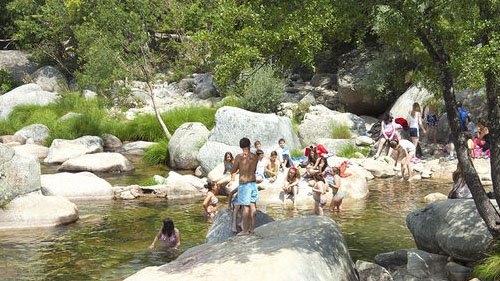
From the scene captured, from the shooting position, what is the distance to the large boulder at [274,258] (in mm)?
6559

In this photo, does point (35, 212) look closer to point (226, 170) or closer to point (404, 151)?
point (226, 170)

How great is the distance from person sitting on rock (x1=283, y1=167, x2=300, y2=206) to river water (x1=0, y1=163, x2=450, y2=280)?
576mm

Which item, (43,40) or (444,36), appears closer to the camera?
(444,36)

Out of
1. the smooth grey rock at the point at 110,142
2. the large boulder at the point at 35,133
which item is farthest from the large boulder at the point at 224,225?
the large boulder at the point at 35,133

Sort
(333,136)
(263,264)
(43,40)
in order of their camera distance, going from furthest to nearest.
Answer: (43,40) → (333,136) → (263,264)

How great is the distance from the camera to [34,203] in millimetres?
13023

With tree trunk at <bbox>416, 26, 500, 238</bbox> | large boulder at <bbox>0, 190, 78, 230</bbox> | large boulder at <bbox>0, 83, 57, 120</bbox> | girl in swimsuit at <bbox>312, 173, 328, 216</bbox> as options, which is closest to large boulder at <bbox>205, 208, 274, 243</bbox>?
girl in swimsuit at <bbox>312, 173, 328, 216</bbox>

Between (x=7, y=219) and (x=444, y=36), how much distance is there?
10219 millimetres

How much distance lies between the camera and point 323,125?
74.2ft

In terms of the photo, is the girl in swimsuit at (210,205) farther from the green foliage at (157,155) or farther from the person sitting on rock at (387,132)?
the green foliage at (157,155)

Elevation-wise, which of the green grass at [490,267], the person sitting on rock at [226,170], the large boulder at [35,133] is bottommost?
the green grass at [490,267]

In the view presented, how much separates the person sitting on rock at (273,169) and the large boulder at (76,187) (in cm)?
478

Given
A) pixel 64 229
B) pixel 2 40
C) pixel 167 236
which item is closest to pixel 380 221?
pixel 167 236

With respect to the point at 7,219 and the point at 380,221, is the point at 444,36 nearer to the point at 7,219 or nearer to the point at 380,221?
the point at 380,221
